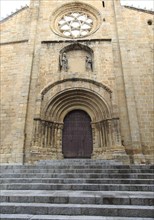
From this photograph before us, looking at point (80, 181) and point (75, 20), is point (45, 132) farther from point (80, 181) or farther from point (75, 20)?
point (75, 20)

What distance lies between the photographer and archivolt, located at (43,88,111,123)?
29.7ft

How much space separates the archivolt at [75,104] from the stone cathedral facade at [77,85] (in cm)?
5

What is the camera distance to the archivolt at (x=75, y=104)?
356 inches

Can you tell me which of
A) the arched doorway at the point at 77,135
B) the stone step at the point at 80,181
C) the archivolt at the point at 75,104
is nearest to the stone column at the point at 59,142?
the arched doorway at the point at 77,135

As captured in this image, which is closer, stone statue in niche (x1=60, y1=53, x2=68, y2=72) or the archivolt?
the archivolt

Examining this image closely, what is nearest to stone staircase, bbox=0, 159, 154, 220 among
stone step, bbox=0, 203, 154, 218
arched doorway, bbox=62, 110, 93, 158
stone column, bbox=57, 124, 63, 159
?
stone step, bbox=0, 203, 154, 218

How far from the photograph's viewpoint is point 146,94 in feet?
30.3

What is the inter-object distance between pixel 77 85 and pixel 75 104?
3.05ft

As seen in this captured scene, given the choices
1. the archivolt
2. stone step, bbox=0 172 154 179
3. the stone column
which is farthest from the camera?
the archivolt

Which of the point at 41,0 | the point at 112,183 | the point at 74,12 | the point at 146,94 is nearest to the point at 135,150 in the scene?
the point at 146,94

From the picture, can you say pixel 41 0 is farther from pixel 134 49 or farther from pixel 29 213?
pixel 29 213

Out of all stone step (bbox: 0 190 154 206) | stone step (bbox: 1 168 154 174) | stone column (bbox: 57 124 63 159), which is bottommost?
stone step (bbox: 0 190 154 206)

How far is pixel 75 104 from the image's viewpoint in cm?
966

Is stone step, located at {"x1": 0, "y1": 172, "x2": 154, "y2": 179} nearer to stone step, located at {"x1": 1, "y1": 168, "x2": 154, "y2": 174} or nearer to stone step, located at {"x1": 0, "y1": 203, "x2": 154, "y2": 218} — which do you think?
stone step, located at {"x1": 1, "y1": 168, "x2": 154, "y2": 174}
